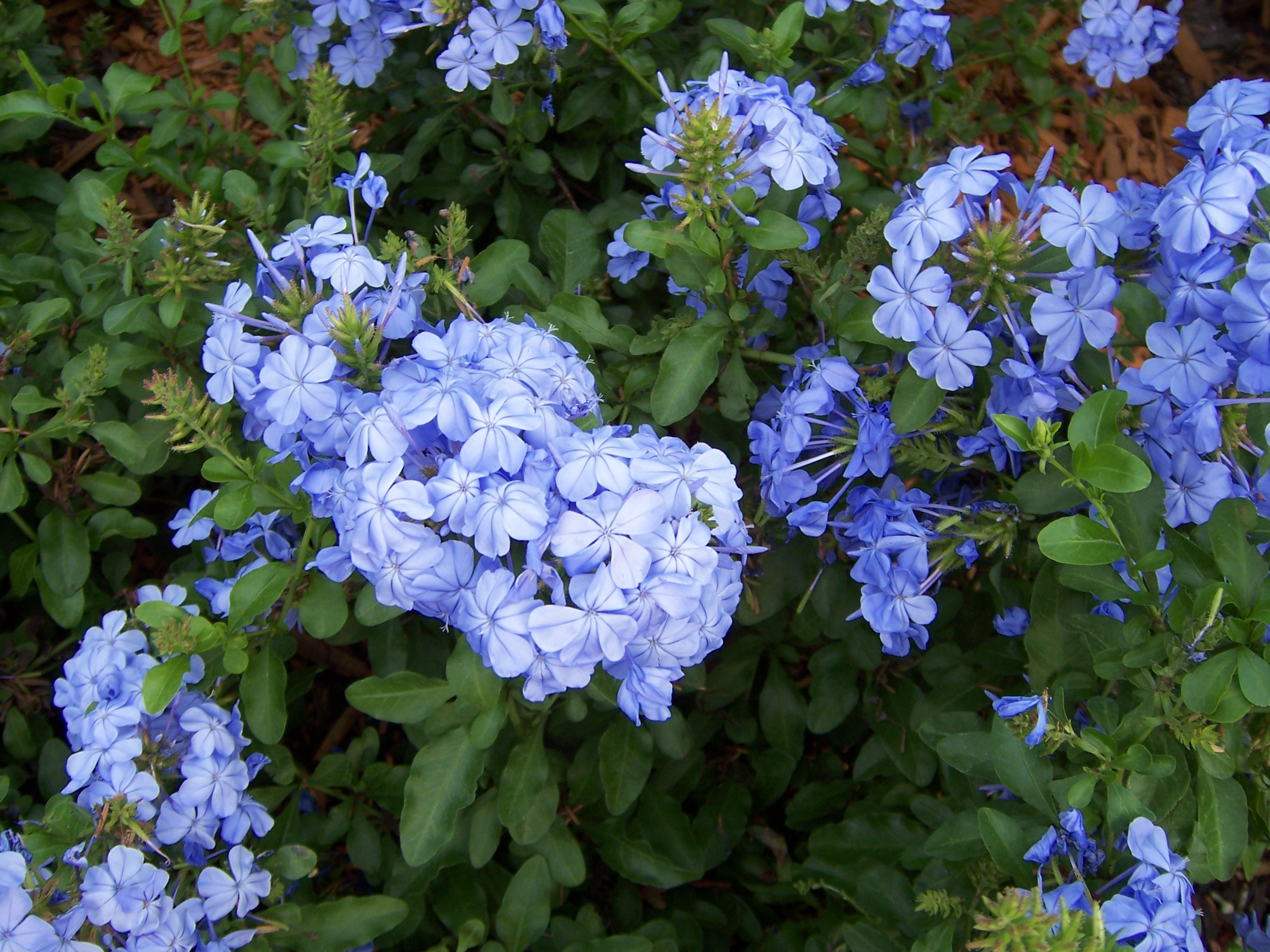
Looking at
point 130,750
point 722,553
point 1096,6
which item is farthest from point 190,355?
point 1096,6

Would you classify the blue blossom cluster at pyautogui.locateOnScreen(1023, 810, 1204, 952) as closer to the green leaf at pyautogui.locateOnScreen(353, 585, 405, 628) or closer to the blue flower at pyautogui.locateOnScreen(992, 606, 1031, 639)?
the blue flower at pyautogui.locateOnScreen(992, 606, 1031, 639)

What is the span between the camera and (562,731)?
238 centimetres

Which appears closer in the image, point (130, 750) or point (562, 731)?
point (130, 750)

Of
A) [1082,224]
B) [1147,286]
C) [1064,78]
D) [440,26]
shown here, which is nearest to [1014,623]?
[1147,286]

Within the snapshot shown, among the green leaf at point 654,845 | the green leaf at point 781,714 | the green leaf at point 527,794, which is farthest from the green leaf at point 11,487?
the green leaf at point 781,714

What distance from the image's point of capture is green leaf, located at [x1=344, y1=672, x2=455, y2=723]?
6.11 ft

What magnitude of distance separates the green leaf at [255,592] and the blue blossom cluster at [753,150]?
3.09 feet

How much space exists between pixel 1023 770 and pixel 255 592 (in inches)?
55.5

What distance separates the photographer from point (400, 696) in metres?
A: 1.88

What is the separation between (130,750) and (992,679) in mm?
1920

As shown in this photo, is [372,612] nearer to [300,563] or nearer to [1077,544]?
[300,563]

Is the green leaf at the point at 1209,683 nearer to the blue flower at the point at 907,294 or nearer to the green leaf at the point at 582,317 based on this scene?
the blue flower at the point at 907,294

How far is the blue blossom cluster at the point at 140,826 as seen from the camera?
Result: 1.63m

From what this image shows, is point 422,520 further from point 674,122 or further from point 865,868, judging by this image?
point 865,868
